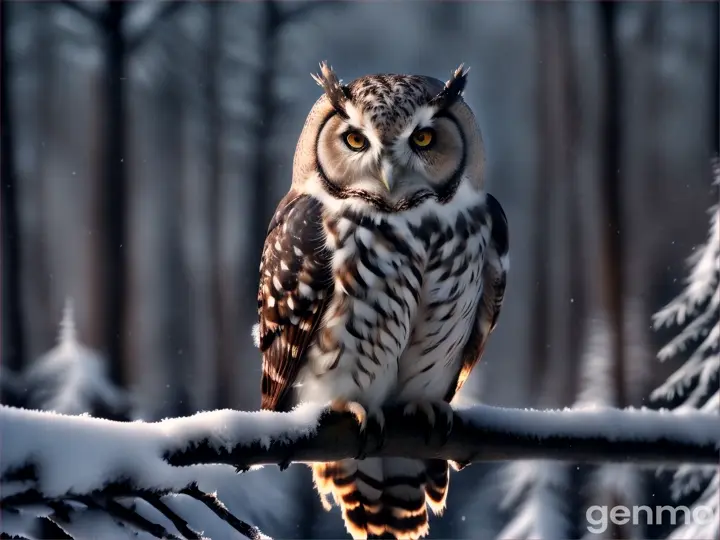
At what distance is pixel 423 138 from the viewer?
117cm

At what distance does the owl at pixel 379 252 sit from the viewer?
1147 mm

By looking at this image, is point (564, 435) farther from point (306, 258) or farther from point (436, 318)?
point (306, 258)

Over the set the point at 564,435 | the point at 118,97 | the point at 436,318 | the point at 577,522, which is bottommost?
the point at 577,522

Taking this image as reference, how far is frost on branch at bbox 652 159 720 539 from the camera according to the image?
5.69 ft

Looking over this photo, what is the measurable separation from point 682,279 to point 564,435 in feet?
3.49

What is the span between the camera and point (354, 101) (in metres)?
1.14

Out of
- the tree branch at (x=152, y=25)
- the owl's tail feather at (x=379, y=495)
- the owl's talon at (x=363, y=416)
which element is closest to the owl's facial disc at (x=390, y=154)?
the owl's talon at (x=363, y=416)

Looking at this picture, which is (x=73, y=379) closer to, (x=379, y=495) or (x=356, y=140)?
(x=379, y=495)

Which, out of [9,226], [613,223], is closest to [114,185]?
[9,226]

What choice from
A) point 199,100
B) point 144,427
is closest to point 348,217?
point 144,427

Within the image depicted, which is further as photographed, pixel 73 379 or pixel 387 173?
pixel 73 379

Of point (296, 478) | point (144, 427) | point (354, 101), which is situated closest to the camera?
point (144, 427)

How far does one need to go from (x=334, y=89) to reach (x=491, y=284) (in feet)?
1.29

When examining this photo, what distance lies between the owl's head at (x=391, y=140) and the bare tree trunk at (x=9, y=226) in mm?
1526
